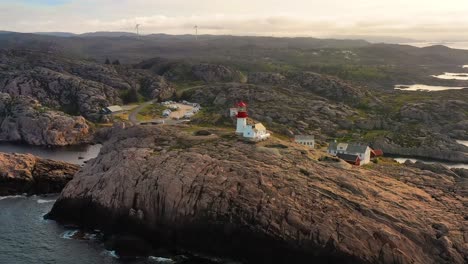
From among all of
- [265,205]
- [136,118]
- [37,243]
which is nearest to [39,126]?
[136,118]

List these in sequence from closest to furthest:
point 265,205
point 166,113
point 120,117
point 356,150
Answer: point 265,205 < point 356,150 < point 166,113 < point 120,117

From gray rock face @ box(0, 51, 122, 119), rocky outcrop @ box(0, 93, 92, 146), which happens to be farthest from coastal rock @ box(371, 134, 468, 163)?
gray rock face @ box(0, 51, 122, 119)

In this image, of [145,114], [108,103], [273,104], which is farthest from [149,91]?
[273,104]

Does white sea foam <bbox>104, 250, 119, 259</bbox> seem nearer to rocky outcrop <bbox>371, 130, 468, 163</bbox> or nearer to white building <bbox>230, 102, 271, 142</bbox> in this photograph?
white building <bbox>230, 102, 271, 142</bbox>

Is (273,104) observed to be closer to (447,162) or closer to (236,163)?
(447,162)

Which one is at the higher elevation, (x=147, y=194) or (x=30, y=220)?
(x=147, y=194)

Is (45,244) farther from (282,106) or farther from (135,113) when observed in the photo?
(282,106)
